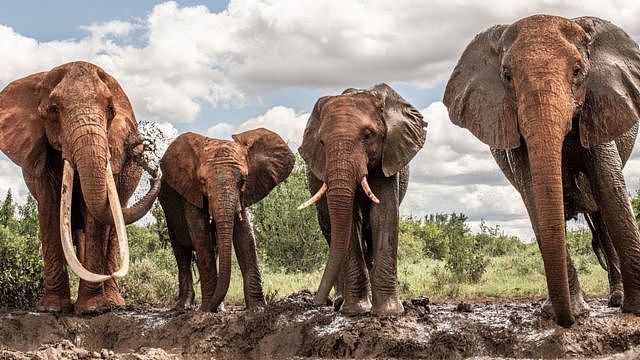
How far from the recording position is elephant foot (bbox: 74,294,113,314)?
439 inches

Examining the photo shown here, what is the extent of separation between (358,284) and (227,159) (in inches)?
81.5

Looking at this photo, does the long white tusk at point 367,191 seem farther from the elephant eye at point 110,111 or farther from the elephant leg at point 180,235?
the elephant leg at point 180,235

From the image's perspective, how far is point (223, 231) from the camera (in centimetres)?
1033

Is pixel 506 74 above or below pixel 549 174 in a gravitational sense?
above

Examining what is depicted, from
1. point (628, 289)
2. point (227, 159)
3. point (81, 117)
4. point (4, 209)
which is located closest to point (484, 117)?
point (628, 289)

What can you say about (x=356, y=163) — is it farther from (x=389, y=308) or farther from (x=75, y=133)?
(x=75, y=133)

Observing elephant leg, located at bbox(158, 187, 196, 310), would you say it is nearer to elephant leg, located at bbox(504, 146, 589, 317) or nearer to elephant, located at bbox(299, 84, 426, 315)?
elephant, located at bbox(299, 84, 426, 315)

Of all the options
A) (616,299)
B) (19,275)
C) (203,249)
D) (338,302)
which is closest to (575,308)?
(616,299)

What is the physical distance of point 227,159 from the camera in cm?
1080

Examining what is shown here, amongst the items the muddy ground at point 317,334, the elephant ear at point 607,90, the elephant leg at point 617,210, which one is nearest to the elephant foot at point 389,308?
the muddy ground at point 317,334

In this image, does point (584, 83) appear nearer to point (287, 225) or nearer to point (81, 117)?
point (81, 117)

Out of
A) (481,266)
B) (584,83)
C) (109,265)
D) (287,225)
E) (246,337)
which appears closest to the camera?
(584,83)

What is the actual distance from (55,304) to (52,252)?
621 mm

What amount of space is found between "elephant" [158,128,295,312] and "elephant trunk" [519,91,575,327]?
3.53 meters
